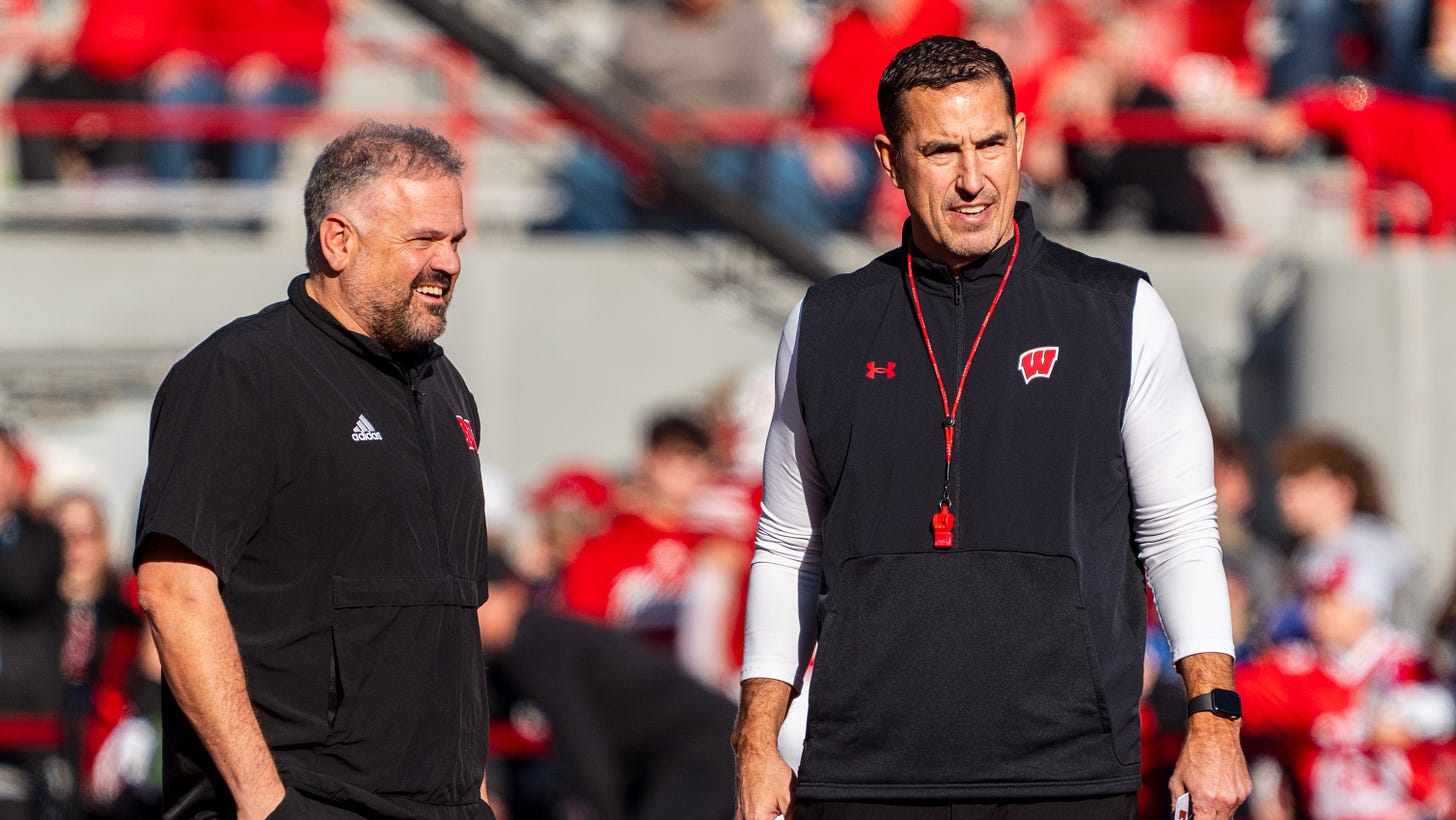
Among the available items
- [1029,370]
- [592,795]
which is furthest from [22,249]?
[1029,370]

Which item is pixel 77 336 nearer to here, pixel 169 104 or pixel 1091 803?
pixel 169 104

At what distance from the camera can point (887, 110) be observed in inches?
154

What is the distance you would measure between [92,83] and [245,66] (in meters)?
0.87

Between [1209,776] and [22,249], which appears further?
[22,249]

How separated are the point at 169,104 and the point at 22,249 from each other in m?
1.13

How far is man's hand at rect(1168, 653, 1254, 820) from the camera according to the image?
360cm

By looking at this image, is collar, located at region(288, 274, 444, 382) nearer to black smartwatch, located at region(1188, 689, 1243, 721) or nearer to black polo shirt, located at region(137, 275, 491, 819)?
black polo shirt, located at region(137, 275, 491, 819)

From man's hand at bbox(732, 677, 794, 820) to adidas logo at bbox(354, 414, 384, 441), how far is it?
2.70 feet

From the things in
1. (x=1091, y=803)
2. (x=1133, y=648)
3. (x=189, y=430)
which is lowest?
(x=1091, y=803)

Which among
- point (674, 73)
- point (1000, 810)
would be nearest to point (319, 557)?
point (1000, 810)

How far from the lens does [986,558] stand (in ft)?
12.4

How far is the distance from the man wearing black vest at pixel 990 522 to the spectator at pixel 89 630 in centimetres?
477

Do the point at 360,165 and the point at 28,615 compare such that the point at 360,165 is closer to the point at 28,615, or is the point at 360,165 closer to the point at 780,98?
the point at 28,615

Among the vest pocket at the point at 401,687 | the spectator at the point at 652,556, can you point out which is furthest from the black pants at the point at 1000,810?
the spectator at the point at 652,556
